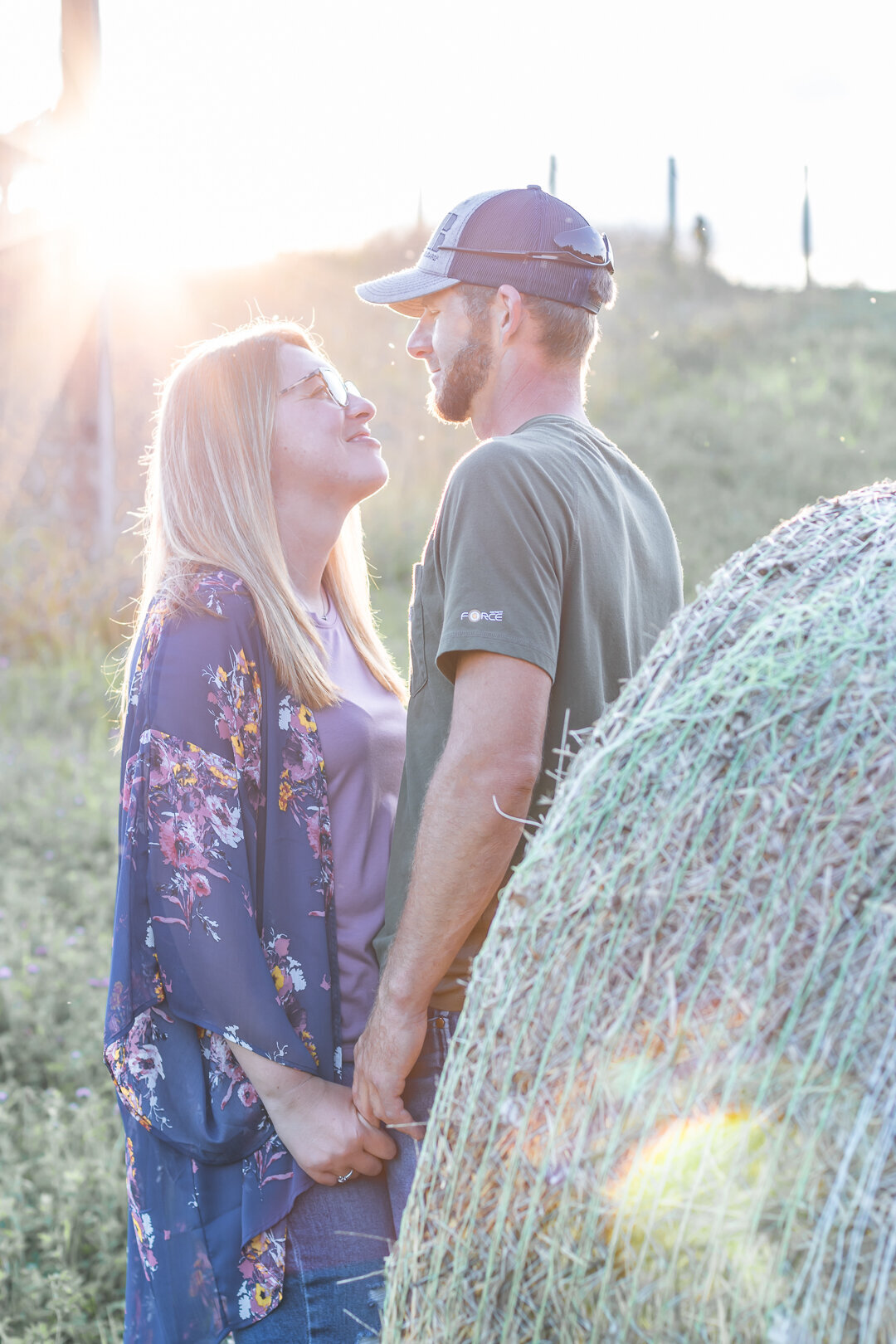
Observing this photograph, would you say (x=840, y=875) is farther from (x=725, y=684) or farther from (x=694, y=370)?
(x=694, y=370)

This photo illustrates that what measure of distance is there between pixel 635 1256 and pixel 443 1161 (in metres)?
0.30

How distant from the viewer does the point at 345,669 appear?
2.37 meters

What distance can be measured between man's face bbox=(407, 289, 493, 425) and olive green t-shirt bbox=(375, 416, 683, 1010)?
0.22 m

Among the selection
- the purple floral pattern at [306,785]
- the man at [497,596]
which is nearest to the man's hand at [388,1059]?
the man at [497,596]

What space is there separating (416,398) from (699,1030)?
52.0ft

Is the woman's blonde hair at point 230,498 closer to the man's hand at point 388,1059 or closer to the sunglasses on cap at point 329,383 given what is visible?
the sunglasses on cap at point 329,383

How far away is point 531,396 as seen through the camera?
7.24 ft

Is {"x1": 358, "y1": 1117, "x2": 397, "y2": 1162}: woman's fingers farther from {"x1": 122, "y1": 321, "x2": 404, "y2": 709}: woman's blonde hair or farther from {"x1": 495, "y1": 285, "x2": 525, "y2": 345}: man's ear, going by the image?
{"x1": 495, "y1": 285, "x2": 525, "y2": 345}: man's ear

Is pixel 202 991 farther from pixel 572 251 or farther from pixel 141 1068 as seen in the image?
pixel 572 251

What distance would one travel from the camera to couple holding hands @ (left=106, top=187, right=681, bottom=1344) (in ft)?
5.87

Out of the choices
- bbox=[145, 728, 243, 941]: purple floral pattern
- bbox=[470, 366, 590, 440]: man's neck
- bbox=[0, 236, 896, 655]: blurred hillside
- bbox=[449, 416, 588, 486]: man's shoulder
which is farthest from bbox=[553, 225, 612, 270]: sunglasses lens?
bbox=[0, 236, 896, 655]: blurred hillside

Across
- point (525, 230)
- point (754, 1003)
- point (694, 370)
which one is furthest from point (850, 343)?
point (754, 1003)

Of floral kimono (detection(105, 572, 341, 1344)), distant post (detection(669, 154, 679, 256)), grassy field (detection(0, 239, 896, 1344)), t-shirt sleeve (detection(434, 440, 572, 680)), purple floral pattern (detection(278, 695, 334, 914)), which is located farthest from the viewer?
distant post (detection(669, 154, 679, 256))

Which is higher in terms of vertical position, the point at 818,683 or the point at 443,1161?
the point at 818,683
